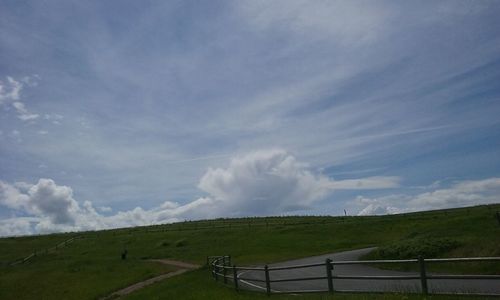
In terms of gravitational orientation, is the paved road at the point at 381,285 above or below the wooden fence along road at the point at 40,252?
below

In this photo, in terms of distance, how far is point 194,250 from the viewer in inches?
2512

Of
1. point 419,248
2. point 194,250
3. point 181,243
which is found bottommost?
point 194,250

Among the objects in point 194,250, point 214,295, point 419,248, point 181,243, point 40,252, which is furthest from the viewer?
point 40,252

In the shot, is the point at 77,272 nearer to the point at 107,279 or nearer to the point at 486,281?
the point at 107,279

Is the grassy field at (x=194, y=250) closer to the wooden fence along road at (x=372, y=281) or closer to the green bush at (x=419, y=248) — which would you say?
the green bush at (x=419, y=248)

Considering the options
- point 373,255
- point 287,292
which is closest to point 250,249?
point 373,255

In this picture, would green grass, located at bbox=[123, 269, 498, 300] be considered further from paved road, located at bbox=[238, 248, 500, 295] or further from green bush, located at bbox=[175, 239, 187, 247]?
green bush, located at bbox=[175, 239, 187, 247]

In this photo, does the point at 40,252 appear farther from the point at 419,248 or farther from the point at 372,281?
the point at 372,281

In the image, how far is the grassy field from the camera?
2778 centimetres

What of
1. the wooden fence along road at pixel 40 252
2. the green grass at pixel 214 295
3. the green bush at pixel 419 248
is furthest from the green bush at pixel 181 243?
the green bush at pixel 419 248

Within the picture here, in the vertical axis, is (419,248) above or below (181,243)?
below

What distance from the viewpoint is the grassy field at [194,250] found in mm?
27783

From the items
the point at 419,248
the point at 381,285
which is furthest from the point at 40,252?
the point at 381,285

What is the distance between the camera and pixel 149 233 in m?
93.6
